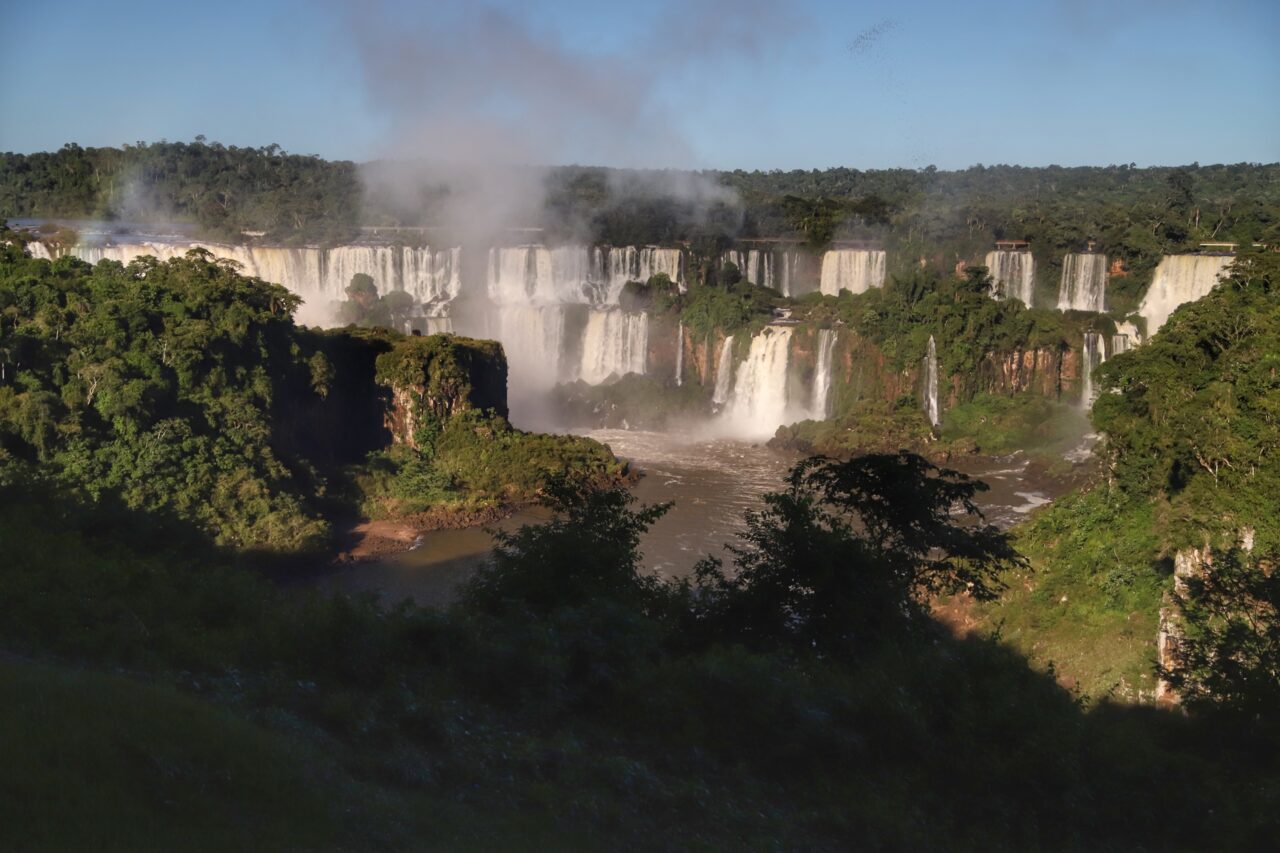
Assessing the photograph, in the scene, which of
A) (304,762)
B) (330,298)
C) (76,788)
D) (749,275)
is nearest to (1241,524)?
(304,762)

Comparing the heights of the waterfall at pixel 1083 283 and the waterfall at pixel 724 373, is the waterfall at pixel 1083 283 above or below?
above

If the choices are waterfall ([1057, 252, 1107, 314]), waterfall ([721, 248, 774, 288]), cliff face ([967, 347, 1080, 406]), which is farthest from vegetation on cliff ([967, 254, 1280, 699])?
waterfall ([721, 248, 774, 288])

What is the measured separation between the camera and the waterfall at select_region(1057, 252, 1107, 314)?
43656 millimetres

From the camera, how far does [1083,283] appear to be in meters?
44.0

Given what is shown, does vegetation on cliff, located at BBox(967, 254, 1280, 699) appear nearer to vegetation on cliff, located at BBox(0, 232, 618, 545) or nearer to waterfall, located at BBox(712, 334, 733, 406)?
vegetation on cliff, located at BBox(0, 232, 618, 545)

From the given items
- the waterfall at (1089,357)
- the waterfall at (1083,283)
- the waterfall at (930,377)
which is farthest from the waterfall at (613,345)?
the waterfall at (1083,283)

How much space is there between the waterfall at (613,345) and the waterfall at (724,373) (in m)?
2.93

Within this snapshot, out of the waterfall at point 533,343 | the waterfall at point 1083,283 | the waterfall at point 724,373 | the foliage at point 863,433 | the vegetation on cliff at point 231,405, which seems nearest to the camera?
the vegetation on cliff at point 231,405

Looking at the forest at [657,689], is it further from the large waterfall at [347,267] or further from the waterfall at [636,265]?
the large waterfall at [347,267]

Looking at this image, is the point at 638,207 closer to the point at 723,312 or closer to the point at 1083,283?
the point at 723,312

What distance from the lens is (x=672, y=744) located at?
1071 centimetres

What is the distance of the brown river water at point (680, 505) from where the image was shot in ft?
80.5

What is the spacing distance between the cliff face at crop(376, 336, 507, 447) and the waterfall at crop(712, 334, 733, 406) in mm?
11367

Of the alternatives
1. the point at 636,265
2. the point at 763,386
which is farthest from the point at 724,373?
the point at 636,265
